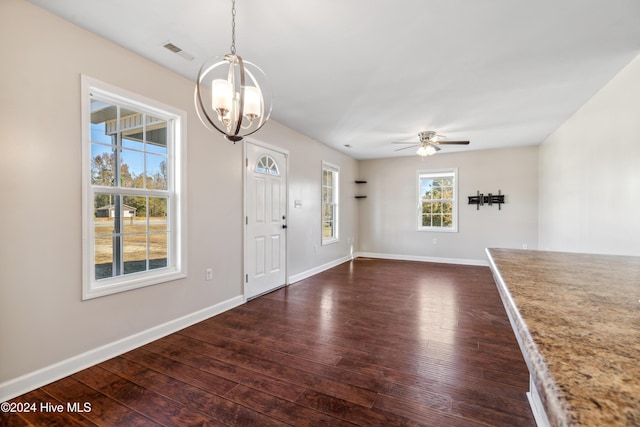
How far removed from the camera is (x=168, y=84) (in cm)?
284

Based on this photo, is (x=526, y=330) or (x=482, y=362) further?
(x=482, y=362)

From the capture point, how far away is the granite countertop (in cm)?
37

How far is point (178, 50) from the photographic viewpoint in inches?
98.0

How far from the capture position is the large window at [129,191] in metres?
2.33

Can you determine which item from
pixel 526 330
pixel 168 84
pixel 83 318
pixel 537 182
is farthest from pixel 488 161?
pixel 83 318

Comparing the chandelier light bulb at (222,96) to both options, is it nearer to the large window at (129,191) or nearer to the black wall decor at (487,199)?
the large window at (129,191)

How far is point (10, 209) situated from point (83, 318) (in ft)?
3.03

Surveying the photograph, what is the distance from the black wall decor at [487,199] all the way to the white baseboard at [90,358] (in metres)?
5.62

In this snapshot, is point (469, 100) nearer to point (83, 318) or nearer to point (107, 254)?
point (107, 254)

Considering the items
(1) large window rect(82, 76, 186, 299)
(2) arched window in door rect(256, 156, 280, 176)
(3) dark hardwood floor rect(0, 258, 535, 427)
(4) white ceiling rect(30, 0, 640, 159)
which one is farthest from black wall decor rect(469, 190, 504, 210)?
(1) large window rect(82, 76, 186, 299)

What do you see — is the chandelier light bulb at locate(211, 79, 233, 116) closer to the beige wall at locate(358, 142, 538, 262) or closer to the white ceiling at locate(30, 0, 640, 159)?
the white ceiling at locate(30, 0, 640, 159)

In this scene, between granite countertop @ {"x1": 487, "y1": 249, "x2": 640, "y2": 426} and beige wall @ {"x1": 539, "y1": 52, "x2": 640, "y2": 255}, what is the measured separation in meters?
2.10

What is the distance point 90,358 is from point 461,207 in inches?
257

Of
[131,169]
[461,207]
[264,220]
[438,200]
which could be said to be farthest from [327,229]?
[131,169]
